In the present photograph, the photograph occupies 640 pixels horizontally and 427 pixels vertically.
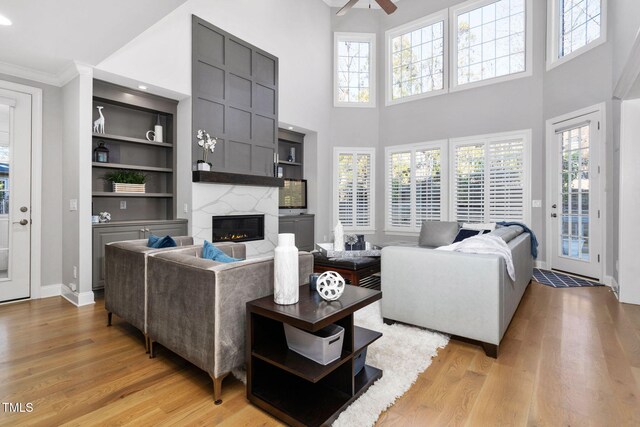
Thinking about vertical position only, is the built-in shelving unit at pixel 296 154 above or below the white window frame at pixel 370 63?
below

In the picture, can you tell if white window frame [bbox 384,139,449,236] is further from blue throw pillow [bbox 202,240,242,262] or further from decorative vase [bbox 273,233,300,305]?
decorative vase [bbox 273,233,300,305]

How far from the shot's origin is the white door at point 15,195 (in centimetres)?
354

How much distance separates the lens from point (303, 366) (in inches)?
63.7

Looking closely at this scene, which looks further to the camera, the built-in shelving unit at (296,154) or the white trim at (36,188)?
the built-in shelving unit at (296,154)

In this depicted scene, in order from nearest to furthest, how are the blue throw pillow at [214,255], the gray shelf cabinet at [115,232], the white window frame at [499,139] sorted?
the blue throw pillow at [214,255] → the gray shelf cabinet at [115,232] → the white window frame at [499,139]

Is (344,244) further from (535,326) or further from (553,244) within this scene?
→ (553,244)

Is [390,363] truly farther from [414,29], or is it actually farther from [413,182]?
[414,29]

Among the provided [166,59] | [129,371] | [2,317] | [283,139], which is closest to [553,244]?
[283,139]

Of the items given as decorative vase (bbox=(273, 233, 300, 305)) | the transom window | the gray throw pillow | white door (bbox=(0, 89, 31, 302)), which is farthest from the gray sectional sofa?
the transom window

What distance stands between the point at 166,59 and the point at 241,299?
378 cm

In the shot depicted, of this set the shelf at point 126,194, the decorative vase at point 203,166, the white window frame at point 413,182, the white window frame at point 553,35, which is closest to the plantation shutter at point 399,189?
the white window frame at point 413,182

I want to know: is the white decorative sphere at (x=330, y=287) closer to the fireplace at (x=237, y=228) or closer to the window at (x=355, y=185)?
the fireplace at (x=237, y=228)

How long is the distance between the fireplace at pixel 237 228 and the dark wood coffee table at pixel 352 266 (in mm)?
1814

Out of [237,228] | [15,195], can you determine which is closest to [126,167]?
[15,195]
